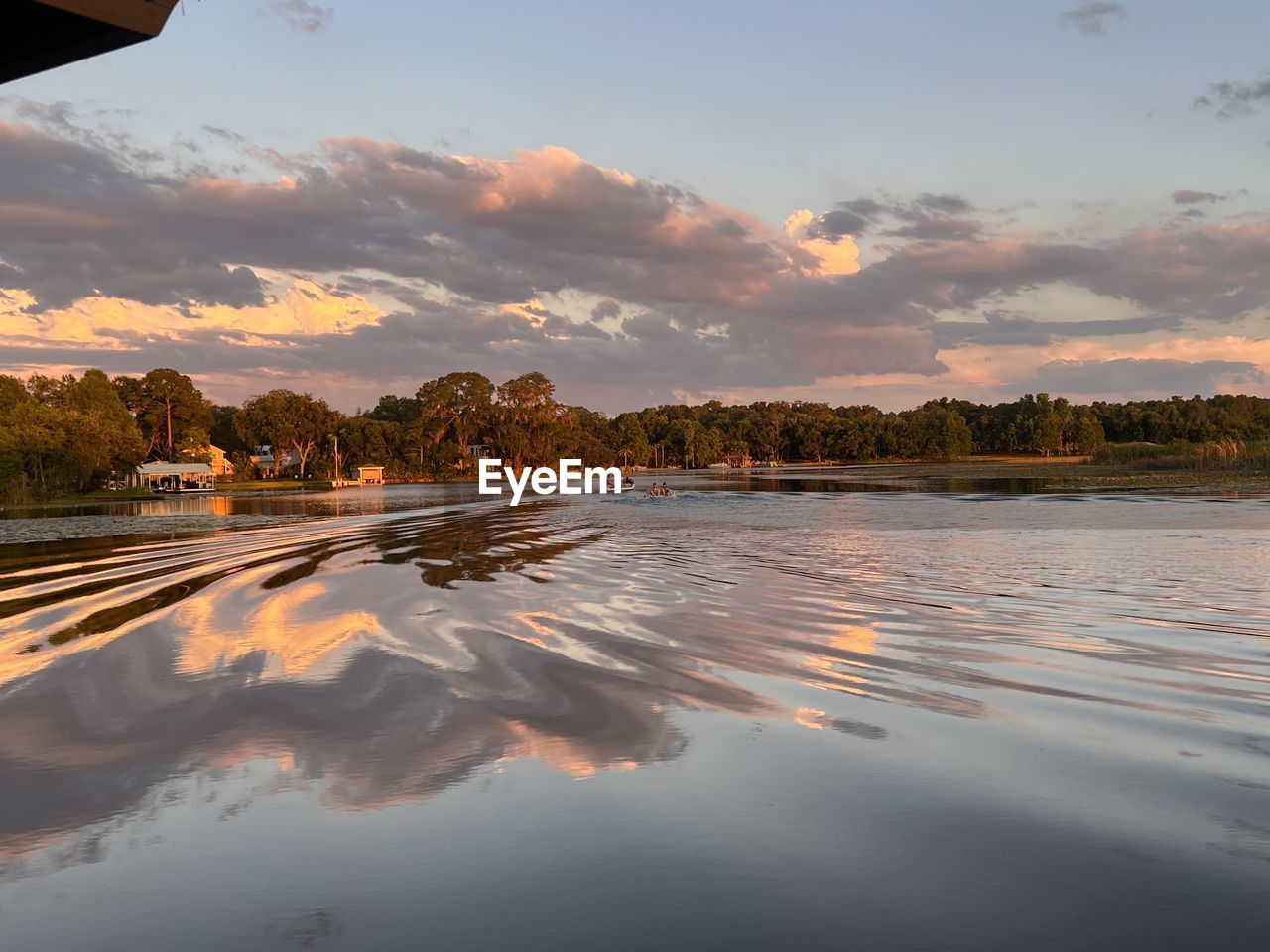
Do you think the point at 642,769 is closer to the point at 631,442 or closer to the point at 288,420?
the point at 288,420

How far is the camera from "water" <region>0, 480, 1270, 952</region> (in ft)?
13.6

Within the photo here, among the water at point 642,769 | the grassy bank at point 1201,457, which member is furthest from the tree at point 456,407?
the water at point 642,769

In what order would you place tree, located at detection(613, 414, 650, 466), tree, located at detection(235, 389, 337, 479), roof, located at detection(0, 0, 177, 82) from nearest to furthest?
1. roof, located at detection(0, 0, 177, 82)
2. tree, located at detection(235, 389, 337, 479)
3. tree, located at detection(613, 414, 650, 466)

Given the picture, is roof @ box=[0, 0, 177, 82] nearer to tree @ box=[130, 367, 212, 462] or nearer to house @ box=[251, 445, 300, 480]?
tree @ box=[130, 367, 212, 462]

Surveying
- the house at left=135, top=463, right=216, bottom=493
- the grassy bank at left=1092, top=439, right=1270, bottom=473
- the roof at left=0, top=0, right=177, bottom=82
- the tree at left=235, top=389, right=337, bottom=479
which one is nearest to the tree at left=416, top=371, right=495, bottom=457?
the tree at left=235, top=389, right=337, bottom=479

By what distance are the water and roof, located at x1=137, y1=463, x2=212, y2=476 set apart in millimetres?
87061

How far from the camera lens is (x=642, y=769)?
6211 mm

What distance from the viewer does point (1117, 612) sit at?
1245 cm

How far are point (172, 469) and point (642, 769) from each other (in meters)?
99.9

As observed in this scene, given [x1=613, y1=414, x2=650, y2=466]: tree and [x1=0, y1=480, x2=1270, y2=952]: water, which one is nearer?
[x1=0, y1=480, x2=1270, y2=952]: water

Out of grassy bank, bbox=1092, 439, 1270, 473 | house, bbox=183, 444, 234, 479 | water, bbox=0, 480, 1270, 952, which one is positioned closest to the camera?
water, bbox=0, 480, 1270, 952

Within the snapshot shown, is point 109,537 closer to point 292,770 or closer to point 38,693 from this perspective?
point 38,693

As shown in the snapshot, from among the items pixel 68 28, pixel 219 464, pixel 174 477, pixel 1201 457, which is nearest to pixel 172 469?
pixel 174 477

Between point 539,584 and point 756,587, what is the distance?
13.1ft
